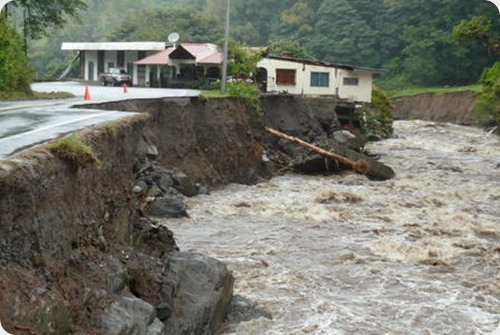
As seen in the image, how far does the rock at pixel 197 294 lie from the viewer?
425 inches

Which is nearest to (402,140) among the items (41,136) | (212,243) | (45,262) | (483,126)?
(483,126)

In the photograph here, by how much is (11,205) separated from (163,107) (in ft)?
65.4

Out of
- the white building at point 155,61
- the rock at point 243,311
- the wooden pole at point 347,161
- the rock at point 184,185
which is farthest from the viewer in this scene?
the white building at point 155,61

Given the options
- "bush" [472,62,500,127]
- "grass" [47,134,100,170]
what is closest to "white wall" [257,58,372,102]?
"bush" [472,62,500,127]

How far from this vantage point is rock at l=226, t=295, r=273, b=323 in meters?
12.6

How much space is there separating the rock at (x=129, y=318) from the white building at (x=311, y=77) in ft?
123

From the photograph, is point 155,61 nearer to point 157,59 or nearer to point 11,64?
point 157,59

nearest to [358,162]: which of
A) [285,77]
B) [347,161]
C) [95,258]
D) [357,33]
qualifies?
[347,161]

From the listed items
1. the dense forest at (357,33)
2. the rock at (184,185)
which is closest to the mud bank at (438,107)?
the dense forest at (357,33)

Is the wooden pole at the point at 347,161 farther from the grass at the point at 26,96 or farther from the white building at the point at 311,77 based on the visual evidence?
the white building at the point at 311,77

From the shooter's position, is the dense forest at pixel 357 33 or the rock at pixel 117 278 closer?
the rock at pixel 117 278

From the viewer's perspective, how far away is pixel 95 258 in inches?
396

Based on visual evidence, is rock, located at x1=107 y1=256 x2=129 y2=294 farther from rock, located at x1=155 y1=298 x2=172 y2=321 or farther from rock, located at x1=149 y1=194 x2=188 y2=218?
rock, located at x1=149 y1=194 x2=188 y2=218

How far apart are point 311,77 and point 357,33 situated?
39373 mm
